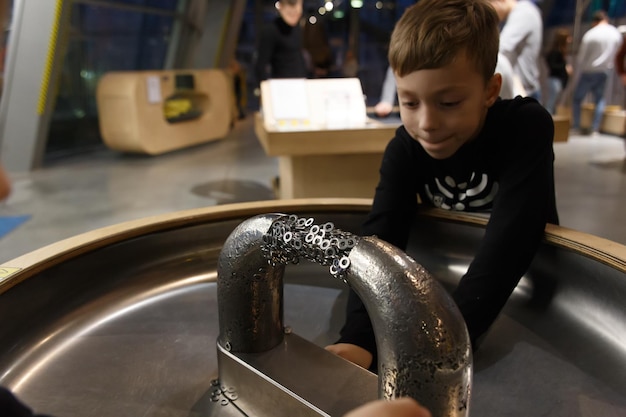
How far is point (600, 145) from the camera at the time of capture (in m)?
4.23

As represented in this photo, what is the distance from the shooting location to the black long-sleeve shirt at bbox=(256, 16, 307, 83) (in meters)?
2.61

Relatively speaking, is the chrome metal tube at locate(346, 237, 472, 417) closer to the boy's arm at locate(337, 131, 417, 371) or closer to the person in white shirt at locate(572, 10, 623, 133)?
the boy's arm at locate(337, 131, 417, 371)

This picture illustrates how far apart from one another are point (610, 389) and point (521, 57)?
204cm

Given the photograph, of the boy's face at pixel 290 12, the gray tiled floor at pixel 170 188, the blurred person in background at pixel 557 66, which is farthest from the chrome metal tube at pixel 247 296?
the blurred person in background at pixel 557 66

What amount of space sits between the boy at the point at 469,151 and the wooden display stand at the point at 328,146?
0.91 metres

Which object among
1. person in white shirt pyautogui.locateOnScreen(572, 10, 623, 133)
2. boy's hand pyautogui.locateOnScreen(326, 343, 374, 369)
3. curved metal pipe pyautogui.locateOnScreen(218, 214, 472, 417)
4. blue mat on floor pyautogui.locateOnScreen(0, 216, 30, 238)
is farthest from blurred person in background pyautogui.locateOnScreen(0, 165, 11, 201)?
person in white shirt pyautogui.locateOnScreen(572, 10, 623, 133)

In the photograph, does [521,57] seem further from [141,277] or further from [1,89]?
[1,89]

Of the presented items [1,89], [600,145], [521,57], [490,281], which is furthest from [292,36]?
[600,145]

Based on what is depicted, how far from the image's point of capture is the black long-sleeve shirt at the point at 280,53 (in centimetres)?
261

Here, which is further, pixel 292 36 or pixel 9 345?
pixel 292 36

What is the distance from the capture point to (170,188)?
9.27 ft

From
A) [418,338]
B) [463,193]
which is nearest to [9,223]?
[463,193]

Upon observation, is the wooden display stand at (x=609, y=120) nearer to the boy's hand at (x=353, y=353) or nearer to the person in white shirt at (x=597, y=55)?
the person in white shirt at (x=597, y=55)

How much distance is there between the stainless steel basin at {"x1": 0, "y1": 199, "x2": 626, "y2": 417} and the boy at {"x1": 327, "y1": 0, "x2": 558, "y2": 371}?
50 millimetres
